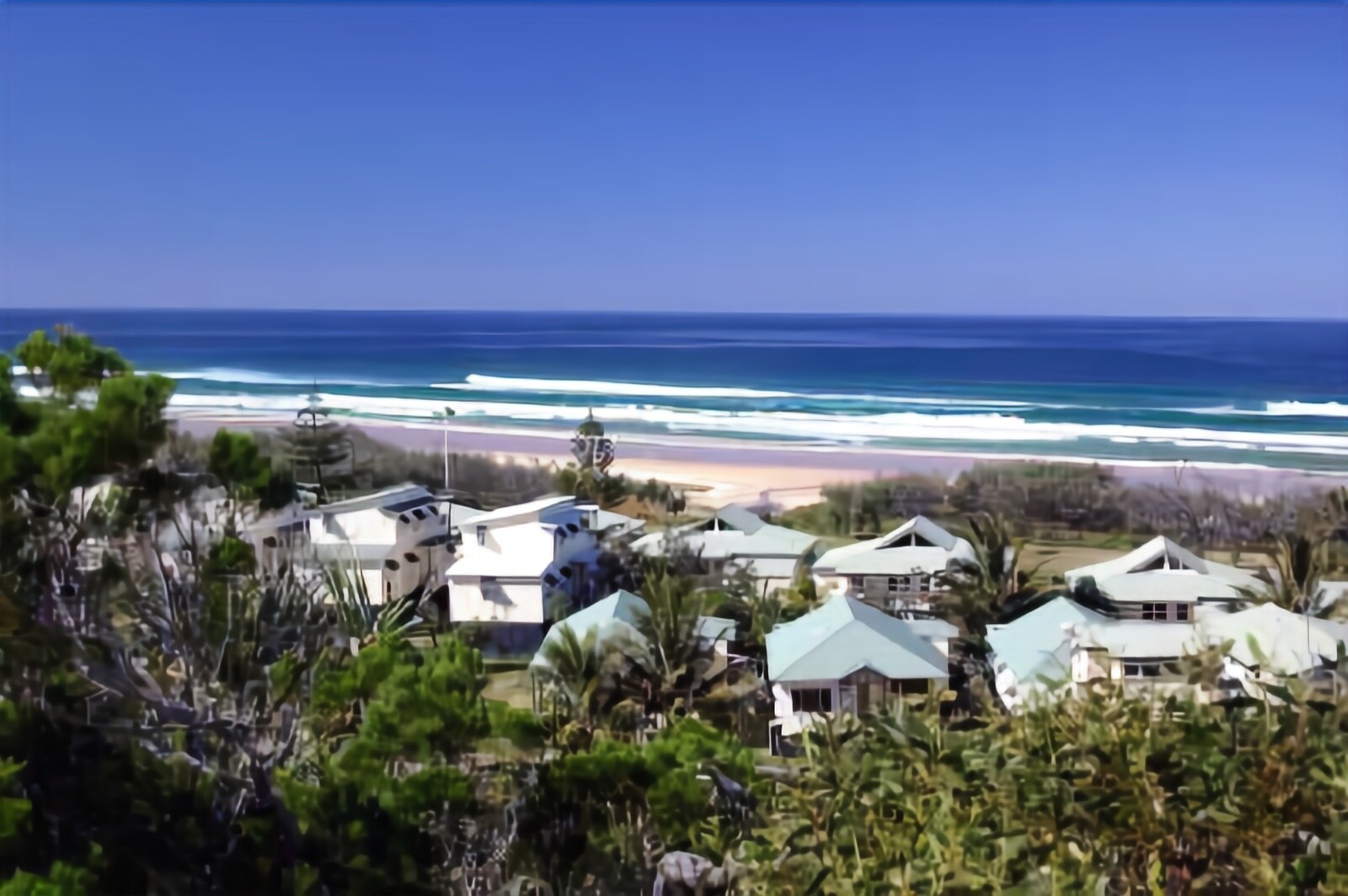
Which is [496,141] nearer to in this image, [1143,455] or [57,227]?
[57,227]

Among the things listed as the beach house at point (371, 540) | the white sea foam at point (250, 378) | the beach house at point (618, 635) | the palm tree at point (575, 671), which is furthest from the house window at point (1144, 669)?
the white sea foam at point (250, 378)

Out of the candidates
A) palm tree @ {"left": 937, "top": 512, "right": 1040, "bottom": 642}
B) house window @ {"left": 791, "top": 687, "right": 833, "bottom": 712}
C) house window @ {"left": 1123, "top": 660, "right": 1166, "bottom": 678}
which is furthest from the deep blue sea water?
house window @ {"left": 791, "top": 687, "right": 833, "bottom": 712}

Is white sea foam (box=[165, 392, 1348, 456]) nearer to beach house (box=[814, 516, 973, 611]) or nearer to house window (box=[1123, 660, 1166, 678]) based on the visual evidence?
beach house (box=[814, 516, 973, 611])

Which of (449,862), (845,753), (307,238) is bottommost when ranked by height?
(449,862)

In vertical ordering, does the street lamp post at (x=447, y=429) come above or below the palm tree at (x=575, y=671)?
above

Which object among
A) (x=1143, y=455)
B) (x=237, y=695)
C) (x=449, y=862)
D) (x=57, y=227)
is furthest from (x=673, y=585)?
(x=57, y=227)

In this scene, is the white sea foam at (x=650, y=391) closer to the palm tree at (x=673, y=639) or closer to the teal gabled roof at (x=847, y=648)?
the palm tree at (x=673, y=639)
